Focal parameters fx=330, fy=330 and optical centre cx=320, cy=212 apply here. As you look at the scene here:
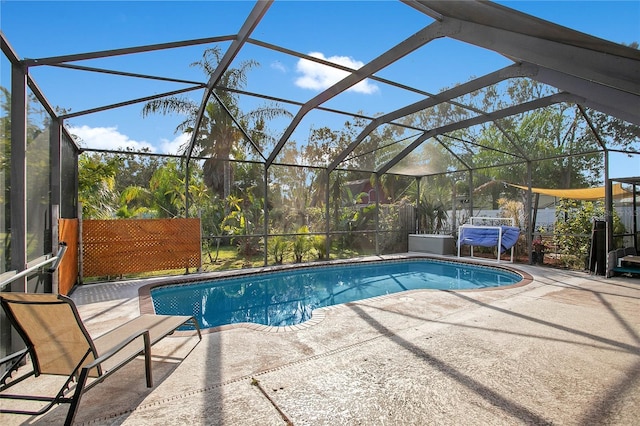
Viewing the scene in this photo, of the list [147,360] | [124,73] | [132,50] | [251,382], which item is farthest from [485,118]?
[147,360]

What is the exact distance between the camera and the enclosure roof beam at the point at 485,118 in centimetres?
680

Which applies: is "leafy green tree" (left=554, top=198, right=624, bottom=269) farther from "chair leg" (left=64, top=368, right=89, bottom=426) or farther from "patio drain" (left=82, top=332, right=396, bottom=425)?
"chair leg" (left=64, top=368, right=89, bottom=426)

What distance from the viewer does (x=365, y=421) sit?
88.5 inches

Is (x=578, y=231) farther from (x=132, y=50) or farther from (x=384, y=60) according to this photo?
(x=132, y=50)

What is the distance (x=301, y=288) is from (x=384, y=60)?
5.32m

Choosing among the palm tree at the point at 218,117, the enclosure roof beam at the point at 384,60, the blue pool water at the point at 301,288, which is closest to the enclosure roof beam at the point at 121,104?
the enclosure roof beam at the point at 384,60

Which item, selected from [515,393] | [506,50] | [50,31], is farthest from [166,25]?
[515,393]

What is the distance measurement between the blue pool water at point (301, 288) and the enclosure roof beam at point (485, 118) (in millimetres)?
3449

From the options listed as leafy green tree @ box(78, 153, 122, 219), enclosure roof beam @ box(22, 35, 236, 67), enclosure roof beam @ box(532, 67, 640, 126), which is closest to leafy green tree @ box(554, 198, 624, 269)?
enclosure roof beam @ box(532, 67, 640, 126)

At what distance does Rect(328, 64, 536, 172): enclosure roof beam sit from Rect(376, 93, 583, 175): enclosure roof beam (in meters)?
1.60

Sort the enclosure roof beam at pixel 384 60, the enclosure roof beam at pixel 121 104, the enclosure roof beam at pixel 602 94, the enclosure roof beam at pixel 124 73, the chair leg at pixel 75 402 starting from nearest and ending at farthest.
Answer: the chair leg at pixel 75 402 < the enclosure roof beam at pixel 602 94 < the enclosure roof beam at pixel 384 60 < the enclosure roof beam at pixel 124 73 < the enclosure roof beam at pixel 121 104

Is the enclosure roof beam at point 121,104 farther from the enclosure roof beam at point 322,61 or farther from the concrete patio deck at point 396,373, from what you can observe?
the concrete patio deck at point 396,373

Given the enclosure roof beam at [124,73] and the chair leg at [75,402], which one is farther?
the enclosure roof beam at [124,73]

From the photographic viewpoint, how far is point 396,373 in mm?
2953
